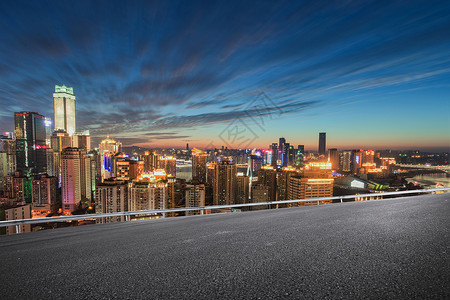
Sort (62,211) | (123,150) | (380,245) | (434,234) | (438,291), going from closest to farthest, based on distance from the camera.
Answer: (438,291), (380,245), (434,234), (62,211), (123,150)

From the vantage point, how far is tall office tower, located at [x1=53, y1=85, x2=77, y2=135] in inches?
1383

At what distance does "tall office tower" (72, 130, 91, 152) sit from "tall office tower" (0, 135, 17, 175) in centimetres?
1099

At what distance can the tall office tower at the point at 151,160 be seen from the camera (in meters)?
58.8

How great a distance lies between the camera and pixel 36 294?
1961 millimetres

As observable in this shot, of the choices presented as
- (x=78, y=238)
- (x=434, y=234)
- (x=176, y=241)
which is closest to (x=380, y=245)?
(x=434, y=234)

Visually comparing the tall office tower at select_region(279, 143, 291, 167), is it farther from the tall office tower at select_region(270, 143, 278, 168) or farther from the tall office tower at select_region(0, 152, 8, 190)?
the tall office tower at select_region(0, 152, 8, 190)

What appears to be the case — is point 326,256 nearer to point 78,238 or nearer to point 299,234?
point 299,234

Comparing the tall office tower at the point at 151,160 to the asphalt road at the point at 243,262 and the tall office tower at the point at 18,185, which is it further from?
the asphalt road at the point at 243,262

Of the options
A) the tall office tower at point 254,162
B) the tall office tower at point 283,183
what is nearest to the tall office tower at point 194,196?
the tall office tower at point 283,183

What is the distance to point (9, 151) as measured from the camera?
32.9m

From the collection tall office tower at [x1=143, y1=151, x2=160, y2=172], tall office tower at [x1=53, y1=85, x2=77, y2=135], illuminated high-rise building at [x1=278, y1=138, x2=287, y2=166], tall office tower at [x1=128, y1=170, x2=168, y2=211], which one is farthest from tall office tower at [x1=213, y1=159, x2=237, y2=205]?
tall office tower at [x1=143, y1=151, x2=160, y2=172]

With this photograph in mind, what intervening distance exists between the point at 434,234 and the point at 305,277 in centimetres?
263

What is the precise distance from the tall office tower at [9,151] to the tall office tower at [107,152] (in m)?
20.9

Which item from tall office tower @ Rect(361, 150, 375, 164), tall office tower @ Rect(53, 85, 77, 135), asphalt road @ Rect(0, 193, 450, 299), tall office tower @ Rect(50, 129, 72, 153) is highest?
tall office tower @ Rect(53, 85, 77, 135)
